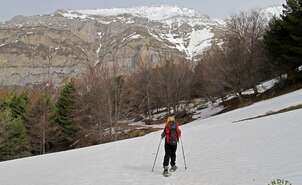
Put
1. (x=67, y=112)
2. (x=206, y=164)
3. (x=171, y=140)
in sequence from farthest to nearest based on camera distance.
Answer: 1. (x=67, y=112)
2. (x=206, y=164)
3. (x=171, y=140)

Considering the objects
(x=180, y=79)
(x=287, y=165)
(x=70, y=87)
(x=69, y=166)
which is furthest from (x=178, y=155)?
(x=180, y=79)

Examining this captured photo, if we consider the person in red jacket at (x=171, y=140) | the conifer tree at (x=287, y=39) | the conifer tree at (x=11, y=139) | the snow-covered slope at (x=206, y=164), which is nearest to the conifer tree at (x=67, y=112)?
the conifer tree at (x=11, y=139)

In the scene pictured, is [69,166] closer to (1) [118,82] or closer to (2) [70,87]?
(1) [118,82]

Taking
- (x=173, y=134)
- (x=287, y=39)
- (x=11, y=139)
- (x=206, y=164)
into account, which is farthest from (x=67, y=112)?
(x=173, y=134)

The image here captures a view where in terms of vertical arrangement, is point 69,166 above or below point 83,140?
above

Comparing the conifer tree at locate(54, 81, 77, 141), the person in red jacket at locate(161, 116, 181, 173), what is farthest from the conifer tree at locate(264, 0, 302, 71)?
the person in red jacket at locate(161, 116, 181, 173)

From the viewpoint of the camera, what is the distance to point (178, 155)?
52.2 ft

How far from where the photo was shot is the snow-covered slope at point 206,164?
35.1 feet

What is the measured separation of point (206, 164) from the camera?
518 inches

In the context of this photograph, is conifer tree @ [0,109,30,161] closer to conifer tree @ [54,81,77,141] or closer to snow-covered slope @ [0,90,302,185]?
conifer tree @ [54,81,77,141]

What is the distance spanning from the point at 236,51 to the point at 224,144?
37.1m

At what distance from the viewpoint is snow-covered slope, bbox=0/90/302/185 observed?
1071cm

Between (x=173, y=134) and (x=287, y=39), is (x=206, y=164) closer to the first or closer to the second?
(x=173, y=134)

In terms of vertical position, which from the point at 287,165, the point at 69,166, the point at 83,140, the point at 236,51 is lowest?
the point at 83,140
